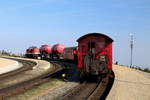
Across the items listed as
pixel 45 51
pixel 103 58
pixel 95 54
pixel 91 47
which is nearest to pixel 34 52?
pixel 45 51

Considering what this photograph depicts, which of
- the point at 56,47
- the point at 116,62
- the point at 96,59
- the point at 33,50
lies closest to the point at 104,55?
the point at 96,59

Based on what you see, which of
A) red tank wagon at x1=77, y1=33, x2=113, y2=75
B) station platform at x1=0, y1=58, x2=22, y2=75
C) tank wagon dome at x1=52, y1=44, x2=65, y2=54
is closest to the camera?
red tank wagon at x1=77, y1=33, x2=113, y2=75

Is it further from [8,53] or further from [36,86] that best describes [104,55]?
[8,53]

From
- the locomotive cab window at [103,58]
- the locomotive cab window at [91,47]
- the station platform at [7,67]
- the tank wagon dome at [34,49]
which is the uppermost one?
the tank wagon dome at [34,49]

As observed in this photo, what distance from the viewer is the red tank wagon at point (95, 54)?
20125 mm

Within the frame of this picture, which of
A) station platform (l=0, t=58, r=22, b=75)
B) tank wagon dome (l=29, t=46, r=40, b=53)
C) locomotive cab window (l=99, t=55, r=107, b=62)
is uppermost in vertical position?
tank wagon dome (l=29, t=46, r=40, b=53)

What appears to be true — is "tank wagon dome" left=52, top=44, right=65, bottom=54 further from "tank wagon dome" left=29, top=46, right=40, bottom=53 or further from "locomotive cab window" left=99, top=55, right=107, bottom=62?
"locomotive cab window" left=99, top=55, right=107, bottom=62

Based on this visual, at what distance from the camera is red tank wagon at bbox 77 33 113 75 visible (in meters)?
20.1

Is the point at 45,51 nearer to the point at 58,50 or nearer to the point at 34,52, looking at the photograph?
the point at 34,52

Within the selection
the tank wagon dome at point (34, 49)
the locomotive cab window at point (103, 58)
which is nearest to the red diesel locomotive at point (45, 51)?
the tank wagon dome at point (34, 49)

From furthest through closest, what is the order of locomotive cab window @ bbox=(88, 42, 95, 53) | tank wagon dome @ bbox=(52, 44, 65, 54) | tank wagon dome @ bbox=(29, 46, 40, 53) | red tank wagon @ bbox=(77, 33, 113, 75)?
tank wagon dome @ bbox=(29, 46, 40, 53)
tank wagon dome @ bbox=(52, 44, 65, 54)
locomotive cab window @ bbox=(88, 42, 95, 53)
red tank wagon @ bbox=(77, 33, 113, 75)

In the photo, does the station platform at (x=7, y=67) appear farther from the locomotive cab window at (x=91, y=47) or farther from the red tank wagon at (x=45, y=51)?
the red tank wagon at (x=45, y=51)

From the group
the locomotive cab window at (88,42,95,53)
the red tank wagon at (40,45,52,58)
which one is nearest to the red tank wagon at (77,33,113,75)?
the locomotive cab window at (88,42,95,53)

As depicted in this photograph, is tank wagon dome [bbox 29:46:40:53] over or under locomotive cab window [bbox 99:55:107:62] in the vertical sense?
over
